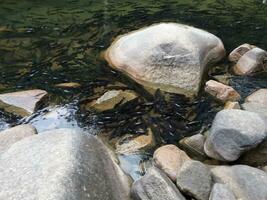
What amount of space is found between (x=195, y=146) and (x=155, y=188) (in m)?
A: 1.52

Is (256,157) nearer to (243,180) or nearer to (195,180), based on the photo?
(243,180)

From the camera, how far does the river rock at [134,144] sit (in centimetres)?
611

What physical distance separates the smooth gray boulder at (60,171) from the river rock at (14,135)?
0.84 m

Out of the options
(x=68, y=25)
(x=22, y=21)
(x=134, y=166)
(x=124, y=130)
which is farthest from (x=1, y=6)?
(x=134, y=166)

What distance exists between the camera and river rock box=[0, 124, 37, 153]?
5674 millimetres

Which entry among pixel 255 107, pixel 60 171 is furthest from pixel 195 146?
pixel 60 171

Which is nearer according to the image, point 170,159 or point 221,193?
point 221,193

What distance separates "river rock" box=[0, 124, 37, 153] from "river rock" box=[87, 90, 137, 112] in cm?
141

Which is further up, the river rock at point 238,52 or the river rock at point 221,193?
the river rock at point 221,193

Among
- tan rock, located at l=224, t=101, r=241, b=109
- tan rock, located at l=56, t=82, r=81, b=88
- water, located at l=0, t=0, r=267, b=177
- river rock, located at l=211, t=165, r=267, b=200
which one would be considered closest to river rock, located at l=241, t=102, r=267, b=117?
tan rock, located at l=224, t=101, r=241, b=109

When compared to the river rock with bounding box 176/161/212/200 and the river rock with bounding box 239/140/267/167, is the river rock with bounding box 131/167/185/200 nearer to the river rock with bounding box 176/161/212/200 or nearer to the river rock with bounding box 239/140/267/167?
the river rock with bounding box 176/161/212/200

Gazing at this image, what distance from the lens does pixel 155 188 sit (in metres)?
4.68

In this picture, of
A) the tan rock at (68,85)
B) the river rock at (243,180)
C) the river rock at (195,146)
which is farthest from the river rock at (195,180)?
the tan rock at (68,85)

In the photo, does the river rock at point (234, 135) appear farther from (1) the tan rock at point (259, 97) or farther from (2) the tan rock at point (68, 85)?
(2) the tan rock at point (68, 85)
